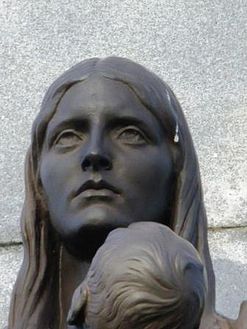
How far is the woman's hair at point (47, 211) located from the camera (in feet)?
9.56

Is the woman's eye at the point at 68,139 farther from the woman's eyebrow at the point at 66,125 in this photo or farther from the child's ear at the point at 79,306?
the child's ear at the point at 79,306

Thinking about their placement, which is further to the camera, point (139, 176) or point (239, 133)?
point (239, 133)

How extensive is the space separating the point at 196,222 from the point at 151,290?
0.54 meters

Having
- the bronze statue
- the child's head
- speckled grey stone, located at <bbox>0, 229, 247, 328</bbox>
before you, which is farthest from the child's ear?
speckled grey stone, located at <bbox>0, 229, 247, 328</bbox>

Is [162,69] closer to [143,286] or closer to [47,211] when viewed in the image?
[47,211]

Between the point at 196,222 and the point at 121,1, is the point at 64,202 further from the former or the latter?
the point at 121,1

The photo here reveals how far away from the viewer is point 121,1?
3.79 metres

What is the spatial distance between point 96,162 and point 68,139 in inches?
3.1

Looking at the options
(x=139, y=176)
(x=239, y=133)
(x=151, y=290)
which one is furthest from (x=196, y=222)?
(x=239, y=133)

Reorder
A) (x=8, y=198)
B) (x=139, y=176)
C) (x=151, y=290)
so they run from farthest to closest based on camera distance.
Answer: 1. (x=8, y=198)
2. (x=139, y=176)
3. (x=151, y=290)

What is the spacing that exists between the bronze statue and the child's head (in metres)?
0.40

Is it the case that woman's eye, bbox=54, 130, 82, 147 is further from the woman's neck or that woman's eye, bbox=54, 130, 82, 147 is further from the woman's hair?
the woman's neck

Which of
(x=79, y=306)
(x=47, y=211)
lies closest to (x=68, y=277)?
(x=47, y=211)

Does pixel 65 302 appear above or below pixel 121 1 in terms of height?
below
